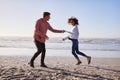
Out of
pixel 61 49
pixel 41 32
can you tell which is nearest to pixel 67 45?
pixel 61 49

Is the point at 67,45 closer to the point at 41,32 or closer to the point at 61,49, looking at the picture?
the point at 61,49

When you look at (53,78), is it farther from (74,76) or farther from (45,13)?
(45,13)

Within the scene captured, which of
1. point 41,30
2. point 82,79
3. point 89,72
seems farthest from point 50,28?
point 82,79

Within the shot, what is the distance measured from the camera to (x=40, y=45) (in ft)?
31.6

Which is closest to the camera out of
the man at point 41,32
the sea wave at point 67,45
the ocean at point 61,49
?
the man at point 41,32

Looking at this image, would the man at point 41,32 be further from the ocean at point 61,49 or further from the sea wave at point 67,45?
the sea wave at point 67,45

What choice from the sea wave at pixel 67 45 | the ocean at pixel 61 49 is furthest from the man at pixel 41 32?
the sea wave at pixel 67 45

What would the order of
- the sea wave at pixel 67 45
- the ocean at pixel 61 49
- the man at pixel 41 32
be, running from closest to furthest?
1. the man at pixel 41 32
2. the ocean at pixel 61 49
3. the sea wave at pixel 67 45

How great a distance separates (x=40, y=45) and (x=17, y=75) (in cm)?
186

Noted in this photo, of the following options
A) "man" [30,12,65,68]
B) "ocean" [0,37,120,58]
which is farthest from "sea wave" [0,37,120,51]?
"man" [30,12,65,68]

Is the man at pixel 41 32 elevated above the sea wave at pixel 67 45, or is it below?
above

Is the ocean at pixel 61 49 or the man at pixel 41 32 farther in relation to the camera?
the ocean at pixel 61 49

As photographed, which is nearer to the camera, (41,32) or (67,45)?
(41,32)

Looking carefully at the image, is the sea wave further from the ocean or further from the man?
the man
